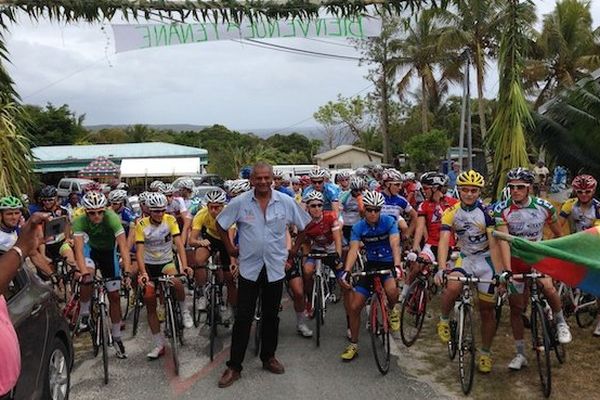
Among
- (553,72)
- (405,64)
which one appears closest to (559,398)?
(553,72)

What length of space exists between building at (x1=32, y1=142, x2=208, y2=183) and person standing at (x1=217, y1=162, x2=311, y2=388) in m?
31.6

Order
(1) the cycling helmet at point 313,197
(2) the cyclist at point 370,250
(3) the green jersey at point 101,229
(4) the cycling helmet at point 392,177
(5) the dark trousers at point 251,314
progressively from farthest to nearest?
(4) the cycling helmet at point 392,177
(1) the cycling helmet at point 313,197
(3) the green jersey at point 101,229
(2) the cyclist at point 370,250
(5) the dark trousers at point 251,314

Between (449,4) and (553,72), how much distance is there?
A: 2609 centimetres

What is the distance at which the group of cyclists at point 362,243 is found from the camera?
19.7ft

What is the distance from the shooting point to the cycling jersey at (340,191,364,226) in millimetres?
9352

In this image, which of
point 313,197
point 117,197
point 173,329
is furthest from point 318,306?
point 117,197

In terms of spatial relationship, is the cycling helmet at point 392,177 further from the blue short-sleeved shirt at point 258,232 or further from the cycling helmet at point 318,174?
the blue short-sleeved shirt at point 258,232

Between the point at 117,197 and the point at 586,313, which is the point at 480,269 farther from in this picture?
the point at 117,197

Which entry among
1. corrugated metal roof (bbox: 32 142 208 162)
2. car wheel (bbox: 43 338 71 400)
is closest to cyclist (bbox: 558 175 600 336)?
car wheel (bbox: 43 338 71 400)

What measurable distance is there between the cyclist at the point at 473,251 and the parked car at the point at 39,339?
3.59 m

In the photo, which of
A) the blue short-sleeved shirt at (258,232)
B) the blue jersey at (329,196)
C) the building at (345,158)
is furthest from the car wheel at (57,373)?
the building at (345,158)

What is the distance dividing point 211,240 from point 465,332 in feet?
12.0

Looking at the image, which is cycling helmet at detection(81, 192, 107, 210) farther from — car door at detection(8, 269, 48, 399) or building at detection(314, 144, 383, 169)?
building at detection(314, 144, 383, 169)

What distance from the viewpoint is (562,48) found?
30.2m
